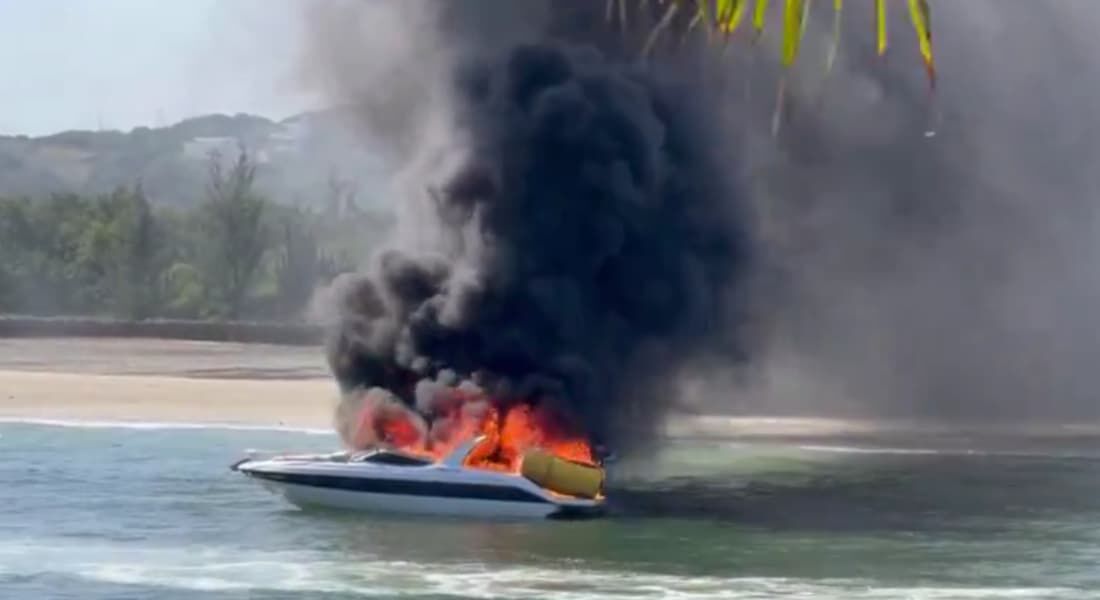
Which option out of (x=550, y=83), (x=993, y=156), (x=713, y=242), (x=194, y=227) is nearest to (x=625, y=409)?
(x=713, y=242)

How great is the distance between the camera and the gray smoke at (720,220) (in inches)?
1524

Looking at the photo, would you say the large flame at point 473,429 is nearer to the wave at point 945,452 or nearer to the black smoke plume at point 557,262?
the black smoke plume at point 557,262

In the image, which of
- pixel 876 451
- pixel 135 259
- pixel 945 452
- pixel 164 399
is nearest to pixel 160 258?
pixel 135 259

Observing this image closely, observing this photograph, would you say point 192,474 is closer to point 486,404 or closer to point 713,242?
point 486,404

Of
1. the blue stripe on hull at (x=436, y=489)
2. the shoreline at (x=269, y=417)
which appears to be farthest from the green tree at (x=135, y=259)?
the blue stripe on hull at (x=436, y=489)

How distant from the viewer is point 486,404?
36.3 metres

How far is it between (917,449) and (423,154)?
1497cm

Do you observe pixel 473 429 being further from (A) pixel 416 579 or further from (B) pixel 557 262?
(A) pixel 416 579

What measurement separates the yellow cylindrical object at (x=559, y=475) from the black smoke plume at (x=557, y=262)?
2.99 meters

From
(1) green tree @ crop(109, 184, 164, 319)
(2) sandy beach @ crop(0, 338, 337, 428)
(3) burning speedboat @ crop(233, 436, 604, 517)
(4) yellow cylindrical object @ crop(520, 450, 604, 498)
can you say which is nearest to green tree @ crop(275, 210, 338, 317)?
(1) green tree @ crop(109, 184, 164, 319)

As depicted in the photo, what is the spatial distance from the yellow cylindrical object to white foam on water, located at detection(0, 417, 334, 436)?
58.6ft

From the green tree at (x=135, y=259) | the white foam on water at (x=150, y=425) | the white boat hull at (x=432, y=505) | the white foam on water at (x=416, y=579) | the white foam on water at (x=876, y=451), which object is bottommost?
the white foam on water at (x=416, y=579)

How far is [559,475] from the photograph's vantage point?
33719 millimetres

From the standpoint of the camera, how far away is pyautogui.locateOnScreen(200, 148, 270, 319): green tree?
104625 mm
